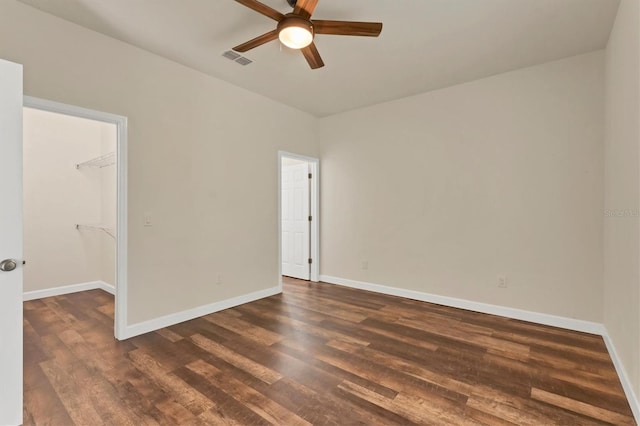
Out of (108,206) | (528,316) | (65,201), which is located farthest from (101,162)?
(528,316)

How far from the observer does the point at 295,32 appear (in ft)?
6.98

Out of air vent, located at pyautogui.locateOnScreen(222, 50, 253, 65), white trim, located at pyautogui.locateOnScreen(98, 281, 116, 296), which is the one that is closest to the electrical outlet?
air vent, located at pyautogui.locateOnScreen(222, 50, 253, 65)

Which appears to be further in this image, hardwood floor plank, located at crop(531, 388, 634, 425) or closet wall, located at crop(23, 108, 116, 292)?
closet wall, located at crop(23, 108, 116, 292)

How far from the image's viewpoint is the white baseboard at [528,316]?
2073 mm

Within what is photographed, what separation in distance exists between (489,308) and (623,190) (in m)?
1.94

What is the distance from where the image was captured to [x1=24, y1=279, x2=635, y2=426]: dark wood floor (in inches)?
74.2

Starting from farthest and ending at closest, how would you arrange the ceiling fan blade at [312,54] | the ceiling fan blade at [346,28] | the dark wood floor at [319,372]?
1. the ceiling fan blade at [312,54]
2. the ceiling fan blade at [346,28]
3. the dark wood floor at [319,372]

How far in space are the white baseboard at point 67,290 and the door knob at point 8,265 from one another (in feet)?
8.98

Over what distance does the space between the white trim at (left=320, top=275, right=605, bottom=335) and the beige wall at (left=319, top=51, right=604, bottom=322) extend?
69 mm

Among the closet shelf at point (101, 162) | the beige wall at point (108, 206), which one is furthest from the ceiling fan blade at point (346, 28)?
the beige wall at point (108, 206)

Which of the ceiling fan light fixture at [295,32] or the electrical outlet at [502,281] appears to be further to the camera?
the electrical outlet at [502,281]

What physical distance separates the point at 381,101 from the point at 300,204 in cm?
219

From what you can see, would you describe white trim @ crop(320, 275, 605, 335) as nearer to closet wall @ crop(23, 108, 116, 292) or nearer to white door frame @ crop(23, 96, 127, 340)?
white door frame @ crop(23, 96, 127, 340)

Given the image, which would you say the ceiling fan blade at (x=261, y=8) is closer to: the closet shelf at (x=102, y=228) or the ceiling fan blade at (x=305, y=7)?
the ceiling fan blade at (x=305, y=7)
